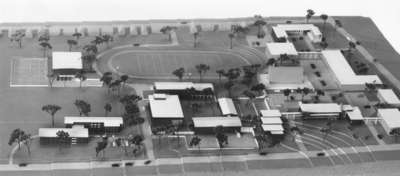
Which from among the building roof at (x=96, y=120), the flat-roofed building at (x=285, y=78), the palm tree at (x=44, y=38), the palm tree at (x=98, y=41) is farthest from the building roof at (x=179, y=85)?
the palm tree at (x=44, y=38)

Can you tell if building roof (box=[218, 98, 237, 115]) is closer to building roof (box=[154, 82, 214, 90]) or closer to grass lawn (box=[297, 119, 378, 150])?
building roof (box=[154, 82, 214, 90])

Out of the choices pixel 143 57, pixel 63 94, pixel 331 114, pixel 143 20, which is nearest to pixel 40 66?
pixel 63 94

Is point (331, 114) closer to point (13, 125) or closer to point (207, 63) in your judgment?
point (207, 63)

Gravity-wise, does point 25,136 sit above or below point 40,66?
below

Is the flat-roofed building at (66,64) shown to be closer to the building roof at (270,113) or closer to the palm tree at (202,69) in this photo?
the palm tree at (202,69)

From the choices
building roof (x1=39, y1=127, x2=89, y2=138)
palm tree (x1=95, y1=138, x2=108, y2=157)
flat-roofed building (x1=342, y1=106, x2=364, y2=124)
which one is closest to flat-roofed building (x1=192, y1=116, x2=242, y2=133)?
palm tree (x1=95, y1=138, x2=108, y2=157)

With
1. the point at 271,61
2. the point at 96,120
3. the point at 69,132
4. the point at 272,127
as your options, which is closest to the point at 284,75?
the point at 271,61
